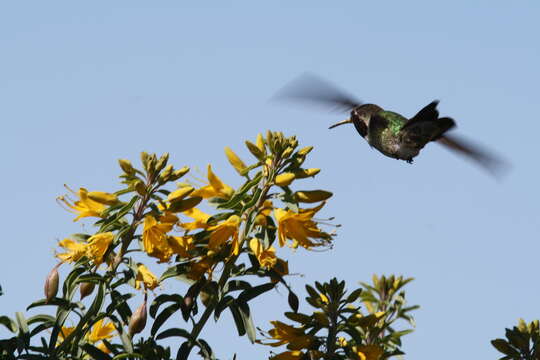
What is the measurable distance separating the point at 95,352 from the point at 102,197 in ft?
2.27

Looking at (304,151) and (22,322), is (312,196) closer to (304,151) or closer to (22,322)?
(304,151)

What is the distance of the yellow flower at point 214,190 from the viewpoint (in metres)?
3.77

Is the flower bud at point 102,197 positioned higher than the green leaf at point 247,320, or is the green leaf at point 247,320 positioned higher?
the flower bud at point 102,197

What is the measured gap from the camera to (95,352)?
11.0ft

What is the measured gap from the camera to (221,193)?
3.82 meters

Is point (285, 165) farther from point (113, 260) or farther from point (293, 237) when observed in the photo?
point (113, 260)

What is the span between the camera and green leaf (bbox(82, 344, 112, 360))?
3.34 metres

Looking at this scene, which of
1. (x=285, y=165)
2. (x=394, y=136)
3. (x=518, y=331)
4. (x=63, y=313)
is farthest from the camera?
(x=394, y=136)

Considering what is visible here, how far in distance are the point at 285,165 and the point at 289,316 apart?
74 centimetres

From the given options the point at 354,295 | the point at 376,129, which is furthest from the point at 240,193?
the point at 376,129

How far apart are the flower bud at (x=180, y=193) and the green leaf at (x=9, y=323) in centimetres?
89

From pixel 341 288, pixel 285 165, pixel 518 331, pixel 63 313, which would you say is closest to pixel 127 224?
pixel 63 313

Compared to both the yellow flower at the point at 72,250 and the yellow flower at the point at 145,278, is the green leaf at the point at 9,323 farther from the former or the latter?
the yellow flower at the point at 145,278

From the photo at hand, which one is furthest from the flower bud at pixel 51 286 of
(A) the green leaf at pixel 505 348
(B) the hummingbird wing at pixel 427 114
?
(A) the green leaf at pixel 505 348
